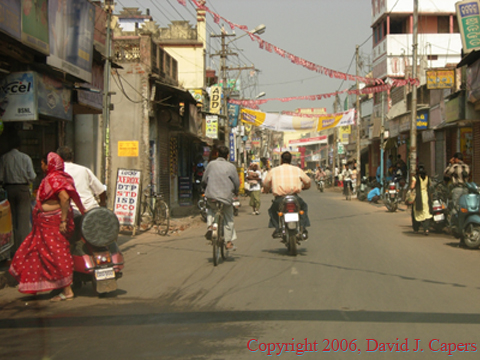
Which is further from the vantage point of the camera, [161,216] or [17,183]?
[161,216]

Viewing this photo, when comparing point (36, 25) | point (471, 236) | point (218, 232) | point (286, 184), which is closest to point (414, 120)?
point (471, 236)

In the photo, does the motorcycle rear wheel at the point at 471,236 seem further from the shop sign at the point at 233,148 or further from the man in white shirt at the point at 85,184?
the shop sign at the point at 233,148

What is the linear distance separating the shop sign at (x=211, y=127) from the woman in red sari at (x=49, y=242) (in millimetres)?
22516

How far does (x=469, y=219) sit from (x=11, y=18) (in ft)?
29.9

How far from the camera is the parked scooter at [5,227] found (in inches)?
293

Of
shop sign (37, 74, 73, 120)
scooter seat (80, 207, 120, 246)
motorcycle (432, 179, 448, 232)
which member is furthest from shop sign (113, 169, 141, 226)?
motorcycle (432, 179, 448, 232)

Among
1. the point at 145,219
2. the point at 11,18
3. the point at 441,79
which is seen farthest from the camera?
the point at 441,79

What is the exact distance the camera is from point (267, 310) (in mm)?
5434

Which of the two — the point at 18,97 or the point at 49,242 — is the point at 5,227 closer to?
the point at 49,242

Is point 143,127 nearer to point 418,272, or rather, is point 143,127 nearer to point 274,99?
point 274,99

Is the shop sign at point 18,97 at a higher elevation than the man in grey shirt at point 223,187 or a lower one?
higher

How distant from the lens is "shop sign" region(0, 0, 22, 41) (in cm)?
763

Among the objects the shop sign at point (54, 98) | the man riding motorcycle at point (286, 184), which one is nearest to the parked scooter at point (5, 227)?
the shop sign at point (54, 98)

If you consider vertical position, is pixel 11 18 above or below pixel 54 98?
above
